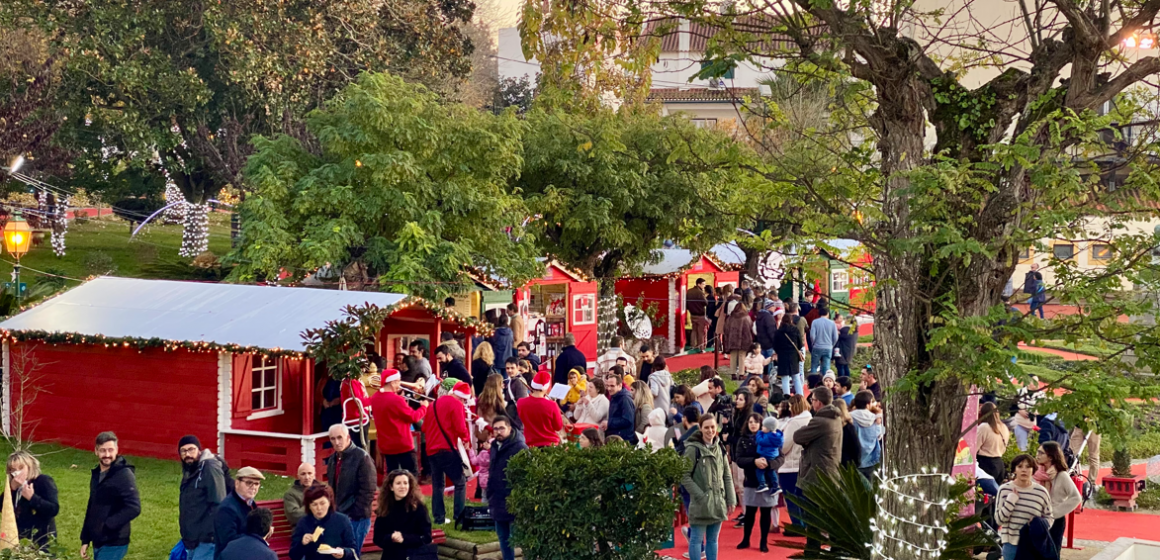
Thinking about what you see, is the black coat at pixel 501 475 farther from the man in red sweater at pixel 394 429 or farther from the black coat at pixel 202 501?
the black coat at pixel 202 501

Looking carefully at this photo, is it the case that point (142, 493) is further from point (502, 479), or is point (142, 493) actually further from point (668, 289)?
point (668, 289)

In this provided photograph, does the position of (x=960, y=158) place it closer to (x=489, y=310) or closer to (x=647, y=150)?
(x=489, y=310)

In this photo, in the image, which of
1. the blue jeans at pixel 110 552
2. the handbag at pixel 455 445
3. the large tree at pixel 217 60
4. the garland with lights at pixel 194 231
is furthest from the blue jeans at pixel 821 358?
the garland with lights at pixel 194 231

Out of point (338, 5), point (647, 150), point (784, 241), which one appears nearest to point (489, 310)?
point (647, 150)

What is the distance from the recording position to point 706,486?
11383 mm

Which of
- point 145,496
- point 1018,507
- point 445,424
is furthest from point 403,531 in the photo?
point 145,496

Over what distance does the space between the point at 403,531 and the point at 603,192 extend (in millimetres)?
19026

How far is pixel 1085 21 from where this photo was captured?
7012 mm

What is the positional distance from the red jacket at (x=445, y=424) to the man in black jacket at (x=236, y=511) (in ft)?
10.9

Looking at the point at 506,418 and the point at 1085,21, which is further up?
the point at 1085,21

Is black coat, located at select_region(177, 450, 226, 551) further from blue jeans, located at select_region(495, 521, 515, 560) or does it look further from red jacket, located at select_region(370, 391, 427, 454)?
red jacket, located at select_region(370, 391, 427, 454)

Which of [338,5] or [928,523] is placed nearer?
[928,523]

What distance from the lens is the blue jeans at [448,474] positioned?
1280 centimetres

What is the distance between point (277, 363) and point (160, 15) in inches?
678
